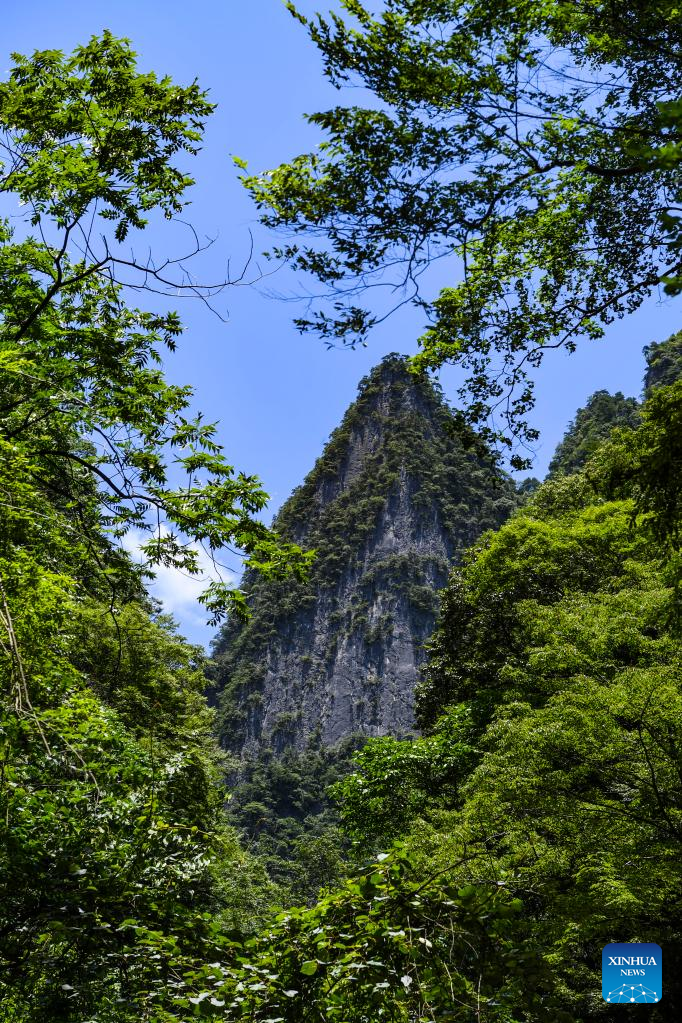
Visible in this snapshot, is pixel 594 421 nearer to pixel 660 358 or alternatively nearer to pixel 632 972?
pixel 660 358

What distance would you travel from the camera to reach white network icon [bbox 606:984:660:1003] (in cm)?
856

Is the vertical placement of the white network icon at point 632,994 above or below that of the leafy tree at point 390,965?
below

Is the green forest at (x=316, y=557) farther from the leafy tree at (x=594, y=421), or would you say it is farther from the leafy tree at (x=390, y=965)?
the leafy tree at (x=594, y=421)

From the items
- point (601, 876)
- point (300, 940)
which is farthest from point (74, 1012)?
point (601, 876)

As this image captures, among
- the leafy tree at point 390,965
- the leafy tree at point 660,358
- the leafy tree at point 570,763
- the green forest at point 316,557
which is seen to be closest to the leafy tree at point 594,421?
the leafy tree at point 660,358

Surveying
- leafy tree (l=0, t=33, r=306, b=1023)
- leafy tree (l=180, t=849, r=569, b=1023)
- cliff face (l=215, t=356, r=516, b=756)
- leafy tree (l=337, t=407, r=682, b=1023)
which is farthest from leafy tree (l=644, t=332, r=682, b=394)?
leafy tree (l=180, t=849, r=569, b=1023)

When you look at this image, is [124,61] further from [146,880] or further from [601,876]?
[601,876]

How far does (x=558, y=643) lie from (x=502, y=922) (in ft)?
32.3

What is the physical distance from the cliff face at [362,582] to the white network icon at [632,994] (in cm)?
7170

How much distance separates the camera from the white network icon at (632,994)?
28.1ft

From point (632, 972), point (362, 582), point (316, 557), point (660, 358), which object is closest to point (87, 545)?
point (316, 557)

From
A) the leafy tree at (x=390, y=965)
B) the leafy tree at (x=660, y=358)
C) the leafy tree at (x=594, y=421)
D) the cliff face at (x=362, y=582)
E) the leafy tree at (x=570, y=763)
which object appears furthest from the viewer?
the cliff face at (x=362, y=582)

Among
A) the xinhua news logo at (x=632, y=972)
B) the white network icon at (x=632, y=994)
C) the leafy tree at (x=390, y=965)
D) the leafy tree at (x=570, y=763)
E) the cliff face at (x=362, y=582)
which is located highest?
the cliff face at (x=362, y=582)

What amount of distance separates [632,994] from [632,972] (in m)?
0.48
